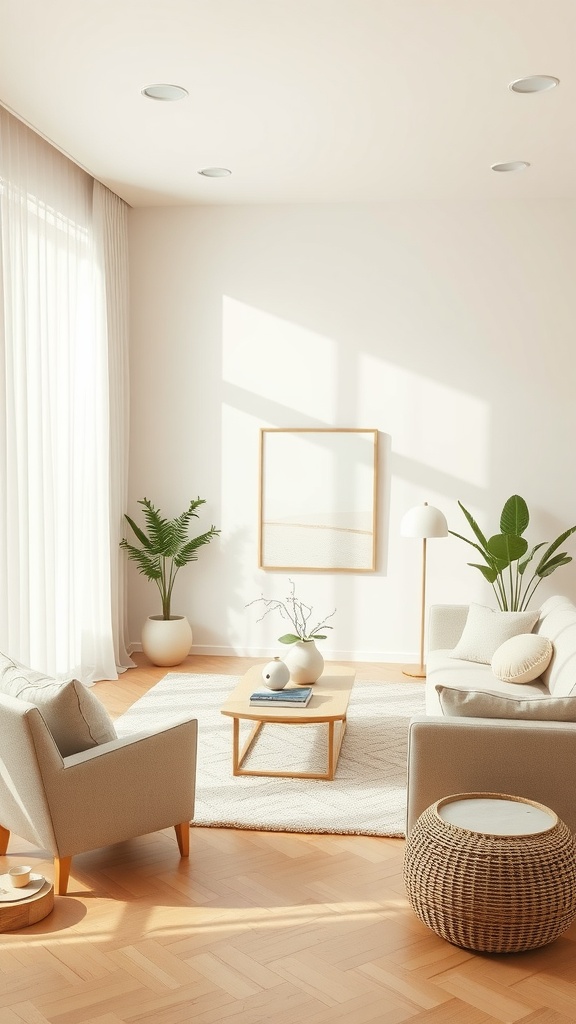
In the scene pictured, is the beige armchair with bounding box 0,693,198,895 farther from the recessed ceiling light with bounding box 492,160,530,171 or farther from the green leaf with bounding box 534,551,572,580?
the recessed ceiling light with bounding box 492,160,530,171

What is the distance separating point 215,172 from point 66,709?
395 cm

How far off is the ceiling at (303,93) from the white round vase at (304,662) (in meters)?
2.73

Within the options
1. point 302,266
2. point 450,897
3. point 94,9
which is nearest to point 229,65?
point 94,9

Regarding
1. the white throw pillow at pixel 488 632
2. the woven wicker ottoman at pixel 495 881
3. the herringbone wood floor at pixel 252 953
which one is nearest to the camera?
the herringbone wood floor at pixel 252 953

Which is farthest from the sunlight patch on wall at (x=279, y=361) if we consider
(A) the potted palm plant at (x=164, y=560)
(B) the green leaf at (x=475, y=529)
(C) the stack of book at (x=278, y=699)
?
(C) the stack of book at (x=278, y=699)

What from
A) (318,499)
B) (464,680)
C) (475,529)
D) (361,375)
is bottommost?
(464,680)

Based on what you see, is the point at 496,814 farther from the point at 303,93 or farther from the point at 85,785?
the point at 303,93

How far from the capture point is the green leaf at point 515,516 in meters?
6.28

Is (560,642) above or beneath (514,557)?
beneath

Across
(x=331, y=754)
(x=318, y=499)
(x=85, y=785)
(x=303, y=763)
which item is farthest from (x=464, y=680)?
(x=318, y=499)

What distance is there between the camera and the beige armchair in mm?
3090

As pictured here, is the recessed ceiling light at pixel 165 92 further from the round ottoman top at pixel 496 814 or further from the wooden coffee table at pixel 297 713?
the round ottoman top at pixel 496 814

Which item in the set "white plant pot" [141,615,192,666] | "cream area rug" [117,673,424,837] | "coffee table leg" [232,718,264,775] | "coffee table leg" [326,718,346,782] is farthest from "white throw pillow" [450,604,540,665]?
"white plant pot" [141,615,192,666]

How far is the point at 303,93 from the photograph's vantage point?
4590mm
